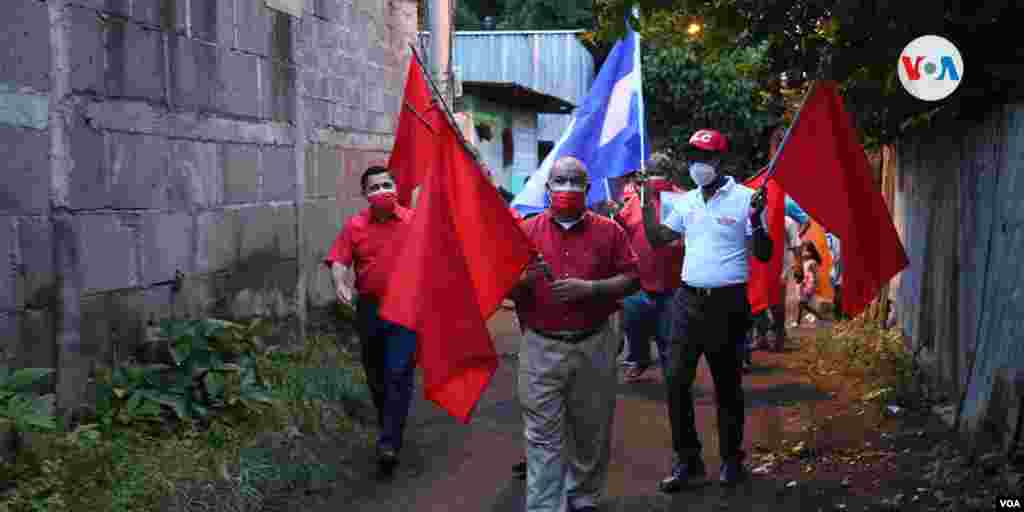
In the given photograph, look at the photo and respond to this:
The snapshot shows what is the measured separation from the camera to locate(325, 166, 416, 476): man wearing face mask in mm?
6605

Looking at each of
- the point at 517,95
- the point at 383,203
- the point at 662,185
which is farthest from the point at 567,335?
the point at 517,95

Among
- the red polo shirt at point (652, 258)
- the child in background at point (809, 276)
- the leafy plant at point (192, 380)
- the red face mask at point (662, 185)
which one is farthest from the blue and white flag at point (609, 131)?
the child in background at point (809, 276)

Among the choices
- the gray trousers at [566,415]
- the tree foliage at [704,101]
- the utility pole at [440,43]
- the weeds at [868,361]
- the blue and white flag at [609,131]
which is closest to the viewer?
the gray trousers at [566,415]

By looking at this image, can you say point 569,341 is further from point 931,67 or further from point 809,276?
point 809,276

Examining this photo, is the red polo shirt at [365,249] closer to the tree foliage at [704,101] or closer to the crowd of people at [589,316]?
the crowd of people at [589,316]

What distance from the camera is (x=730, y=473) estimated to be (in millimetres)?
6090

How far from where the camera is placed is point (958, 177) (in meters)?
7.27

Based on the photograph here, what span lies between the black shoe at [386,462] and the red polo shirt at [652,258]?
248 centimetres

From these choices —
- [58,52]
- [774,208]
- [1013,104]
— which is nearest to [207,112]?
[58,52]

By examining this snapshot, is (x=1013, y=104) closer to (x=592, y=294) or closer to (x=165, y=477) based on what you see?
(x=592, y=294)

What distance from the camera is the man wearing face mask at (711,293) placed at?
5914 millimetres

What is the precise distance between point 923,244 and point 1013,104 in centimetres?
298

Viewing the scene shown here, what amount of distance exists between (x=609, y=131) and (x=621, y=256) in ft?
14.0

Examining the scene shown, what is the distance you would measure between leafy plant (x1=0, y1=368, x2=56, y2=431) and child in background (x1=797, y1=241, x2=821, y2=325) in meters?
9.86
